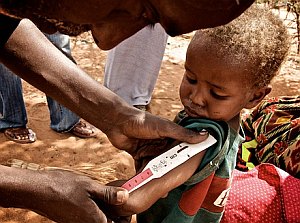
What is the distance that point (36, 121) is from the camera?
14.8 feet

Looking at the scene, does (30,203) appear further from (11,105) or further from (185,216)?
(11,105)

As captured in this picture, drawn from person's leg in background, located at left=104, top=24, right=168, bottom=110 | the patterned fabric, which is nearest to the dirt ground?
person's leg in background, located at left=104, top=24, right=168, bottom=110

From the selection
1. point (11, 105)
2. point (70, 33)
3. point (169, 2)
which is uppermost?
point (169, 2)

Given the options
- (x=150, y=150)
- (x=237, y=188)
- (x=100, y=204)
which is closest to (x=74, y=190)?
(x=100, y=204)

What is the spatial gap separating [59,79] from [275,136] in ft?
4.93

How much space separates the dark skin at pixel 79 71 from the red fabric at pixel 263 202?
2.45ft

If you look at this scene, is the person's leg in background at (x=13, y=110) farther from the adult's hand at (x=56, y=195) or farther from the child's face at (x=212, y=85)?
the adult's hand at (x=56, y=195)

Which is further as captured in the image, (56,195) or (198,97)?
(198,97)

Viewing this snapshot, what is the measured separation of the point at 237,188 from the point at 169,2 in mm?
1781

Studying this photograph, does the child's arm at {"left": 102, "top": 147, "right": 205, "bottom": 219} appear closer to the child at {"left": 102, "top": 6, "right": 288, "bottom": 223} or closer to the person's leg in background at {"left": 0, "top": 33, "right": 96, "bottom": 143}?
the child at {"left": 102, "top": 6, "right": 288, "bottom": 223}

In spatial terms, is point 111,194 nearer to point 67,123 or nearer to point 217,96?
point 217,96

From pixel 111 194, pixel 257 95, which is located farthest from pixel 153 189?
pixel 257 95

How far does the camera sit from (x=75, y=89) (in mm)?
2266

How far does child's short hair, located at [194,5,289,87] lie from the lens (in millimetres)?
2154
